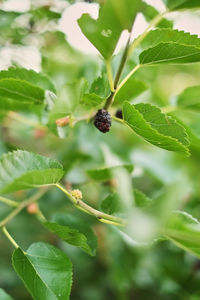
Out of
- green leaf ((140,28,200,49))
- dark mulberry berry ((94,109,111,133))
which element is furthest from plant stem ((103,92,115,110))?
green leaf ((140,28,200,49))

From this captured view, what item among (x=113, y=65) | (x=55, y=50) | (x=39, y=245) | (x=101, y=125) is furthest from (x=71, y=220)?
(x=55, y=50)

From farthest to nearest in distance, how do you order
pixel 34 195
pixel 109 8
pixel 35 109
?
pixel 34 195 → pixel 35 109 → pixel 109 8

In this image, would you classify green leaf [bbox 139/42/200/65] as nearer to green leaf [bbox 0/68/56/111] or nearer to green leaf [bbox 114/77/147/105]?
green leaf [bbox 114/77/147/105]

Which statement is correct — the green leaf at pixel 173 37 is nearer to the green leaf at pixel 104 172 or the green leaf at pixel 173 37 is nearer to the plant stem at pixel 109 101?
the plant stem at pixel 109 101

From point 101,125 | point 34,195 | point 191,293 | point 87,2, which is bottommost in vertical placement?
point 191,293

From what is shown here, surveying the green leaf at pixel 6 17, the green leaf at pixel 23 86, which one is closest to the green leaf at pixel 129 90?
the green leaf at pixel 23 86

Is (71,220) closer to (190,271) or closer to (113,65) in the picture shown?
(113,65)

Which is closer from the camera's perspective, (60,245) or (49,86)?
(49,86)

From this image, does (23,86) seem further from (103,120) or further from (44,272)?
(44,272)
